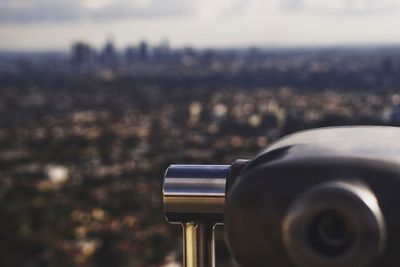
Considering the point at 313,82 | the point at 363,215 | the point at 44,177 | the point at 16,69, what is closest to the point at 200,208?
the point at 363,215

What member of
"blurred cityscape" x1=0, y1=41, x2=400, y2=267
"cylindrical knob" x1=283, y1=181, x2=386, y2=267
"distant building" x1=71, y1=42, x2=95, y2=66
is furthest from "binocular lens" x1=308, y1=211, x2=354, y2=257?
"distant building" x1=71, y1=42, x2=95, y2=66

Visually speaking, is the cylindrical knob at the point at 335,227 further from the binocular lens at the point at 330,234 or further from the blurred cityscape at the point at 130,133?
the blurred cityscape at the point at 130,133

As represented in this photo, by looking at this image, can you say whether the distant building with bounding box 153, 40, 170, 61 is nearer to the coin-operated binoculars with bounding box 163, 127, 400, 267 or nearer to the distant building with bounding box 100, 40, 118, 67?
the distant building with bounding box 100, 40, 118, 67

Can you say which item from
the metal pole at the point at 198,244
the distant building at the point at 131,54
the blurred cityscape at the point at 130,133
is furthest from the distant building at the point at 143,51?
the metal pole at the point at 198,244

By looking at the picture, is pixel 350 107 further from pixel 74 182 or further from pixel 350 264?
pixel 350 264

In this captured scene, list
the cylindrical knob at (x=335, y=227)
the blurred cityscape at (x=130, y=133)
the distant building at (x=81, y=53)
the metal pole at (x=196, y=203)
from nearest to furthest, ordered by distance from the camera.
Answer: the cylindrical knob at (x=335, y=227) → the metal pole at (x=196, y=203) → the blurred cityscape at (x=130, y=133) → the distant building at (x=81, y=53)

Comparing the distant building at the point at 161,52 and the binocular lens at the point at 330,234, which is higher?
the binocular lens at the point at 330,234

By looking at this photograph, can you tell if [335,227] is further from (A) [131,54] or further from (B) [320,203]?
(A) [131,54]

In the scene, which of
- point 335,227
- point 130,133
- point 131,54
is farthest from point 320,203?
point 131,54
